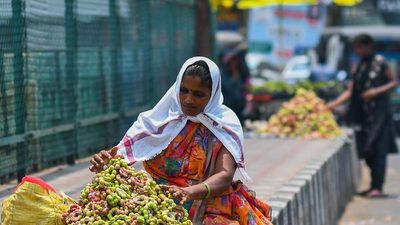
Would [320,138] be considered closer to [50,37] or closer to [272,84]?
[50,37]

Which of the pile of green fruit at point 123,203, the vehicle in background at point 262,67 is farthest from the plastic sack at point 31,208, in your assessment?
the vehicle in background at point 262,67

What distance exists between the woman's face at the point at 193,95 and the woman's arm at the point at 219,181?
9.3 inches

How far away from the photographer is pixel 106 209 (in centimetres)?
407

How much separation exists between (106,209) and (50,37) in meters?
4.78

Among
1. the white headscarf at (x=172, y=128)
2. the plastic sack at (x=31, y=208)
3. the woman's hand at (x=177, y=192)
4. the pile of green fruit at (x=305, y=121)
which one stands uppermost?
the white headscarf at (x=172, y=128)

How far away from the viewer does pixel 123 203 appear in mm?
4105

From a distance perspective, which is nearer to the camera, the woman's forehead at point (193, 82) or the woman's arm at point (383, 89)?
the woman's forehead at point (193, 82)

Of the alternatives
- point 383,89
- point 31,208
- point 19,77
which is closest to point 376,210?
point 383,89

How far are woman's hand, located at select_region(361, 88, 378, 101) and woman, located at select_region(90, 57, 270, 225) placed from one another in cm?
673

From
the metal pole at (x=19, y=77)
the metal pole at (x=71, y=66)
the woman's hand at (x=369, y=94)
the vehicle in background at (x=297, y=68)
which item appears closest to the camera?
the metal pole at (x=19, y=77)

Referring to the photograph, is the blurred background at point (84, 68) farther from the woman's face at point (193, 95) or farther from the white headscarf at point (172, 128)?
the woman's face at point (193, 95)

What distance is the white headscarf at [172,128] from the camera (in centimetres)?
470

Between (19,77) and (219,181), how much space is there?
3.40 m

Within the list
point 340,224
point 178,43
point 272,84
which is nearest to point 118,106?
point 340,224
